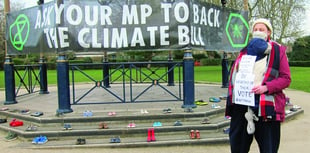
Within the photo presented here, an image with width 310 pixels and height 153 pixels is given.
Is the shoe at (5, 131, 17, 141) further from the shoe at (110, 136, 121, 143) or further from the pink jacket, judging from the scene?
the pink jacket

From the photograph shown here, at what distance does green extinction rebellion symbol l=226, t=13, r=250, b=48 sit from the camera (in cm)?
803

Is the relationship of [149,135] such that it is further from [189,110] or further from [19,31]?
[19,31]

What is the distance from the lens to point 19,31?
26.3ft

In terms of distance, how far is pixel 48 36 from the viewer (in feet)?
22.6

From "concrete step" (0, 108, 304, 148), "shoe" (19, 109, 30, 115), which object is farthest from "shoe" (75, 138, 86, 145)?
"shoe" (19, 109, 30, 115)

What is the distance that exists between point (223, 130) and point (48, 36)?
4.69 m

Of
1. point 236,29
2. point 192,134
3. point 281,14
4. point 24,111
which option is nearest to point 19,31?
point 24,111

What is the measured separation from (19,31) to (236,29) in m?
6.27

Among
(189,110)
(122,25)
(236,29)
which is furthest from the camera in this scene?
(236,29)

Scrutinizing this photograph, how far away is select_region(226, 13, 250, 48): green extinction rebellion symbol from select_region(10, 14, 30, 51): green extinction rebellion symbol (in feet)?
18.5

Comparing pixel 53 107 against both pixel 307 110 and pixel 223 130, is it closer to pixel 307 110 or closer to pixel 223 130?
pixel 223 130

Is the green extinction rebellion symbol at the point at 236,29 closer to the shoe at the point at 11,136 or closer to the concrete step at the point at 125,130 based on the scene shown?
the concrete step at the point at 125,130

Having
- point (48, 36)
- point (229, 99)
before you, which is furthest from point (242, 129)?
point (48, 36)

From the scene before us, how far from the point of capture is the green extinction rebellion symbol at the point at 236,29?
316 inches
